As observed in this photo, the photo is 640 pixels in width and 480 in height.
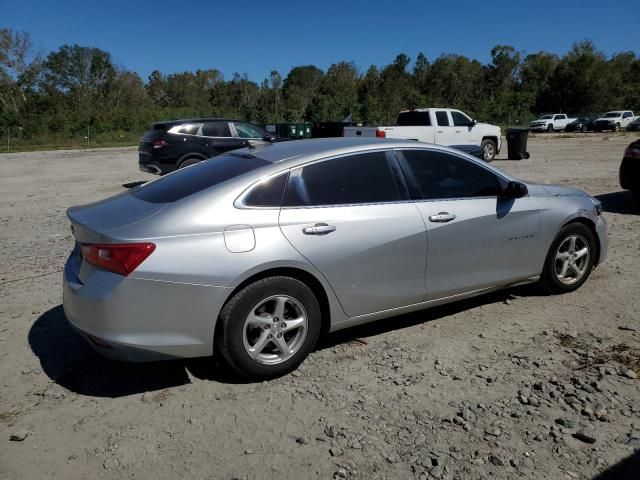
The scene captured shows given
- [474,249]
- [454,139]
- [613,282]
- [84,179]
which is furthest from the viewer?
[454,139]

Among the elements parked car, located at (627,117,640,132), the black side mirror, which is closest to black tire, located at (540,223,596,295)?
the black side mirror

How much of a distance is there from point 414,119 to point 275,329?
53.8ft

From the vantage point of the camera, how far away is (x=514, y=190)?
4.59 meters

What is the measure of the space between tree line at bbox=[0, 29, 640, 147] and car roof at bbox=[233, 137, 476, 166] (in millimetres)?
38423

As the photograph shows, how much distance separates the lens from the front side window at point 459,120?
18.8m

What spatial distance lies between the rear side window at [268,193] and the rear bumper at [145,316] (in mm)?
639

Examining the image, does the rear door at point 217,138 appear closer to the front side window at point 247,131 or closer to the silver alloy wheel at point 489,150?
the front side window at point 247,131

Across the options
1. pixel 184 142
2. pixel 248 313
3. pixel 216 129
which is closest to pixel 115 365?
pixel 248 313

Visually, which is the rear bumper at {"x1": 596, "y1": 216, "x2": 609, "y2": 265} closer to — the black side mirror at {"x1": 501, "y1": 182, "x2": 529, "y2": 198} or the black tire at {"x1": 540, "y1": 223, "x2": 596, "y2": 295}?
the black tire at {"x1": 540, "y1": 223, "x2": 596, "y2": 295}

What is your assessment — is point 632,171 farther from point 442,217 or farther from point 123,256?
point 123,256

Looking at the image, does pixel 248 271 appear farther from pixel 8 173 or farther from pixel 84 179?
pixel 8 173

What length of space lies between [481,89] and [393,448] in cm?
7743

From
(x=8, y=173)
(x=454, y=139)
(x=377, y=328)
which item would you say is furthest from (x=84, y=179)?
(x=377, y=328)

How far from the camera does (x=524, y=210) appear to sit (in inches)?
183
